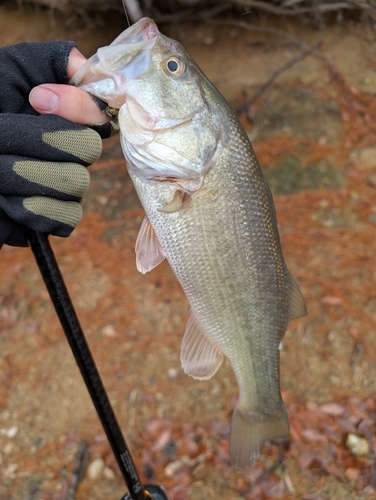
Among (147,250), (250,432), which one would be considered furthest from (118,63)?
(250,432)

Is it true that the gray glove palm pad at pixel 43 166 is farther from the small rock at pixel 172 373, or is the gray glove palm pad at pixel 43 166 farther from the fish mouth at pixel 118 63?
the small rock at pixel 172 373

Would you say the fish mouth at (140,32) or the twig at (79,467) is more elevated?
the fish mouth at (140,32)

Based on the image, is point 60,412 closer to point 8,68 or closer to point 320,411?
point 320,411

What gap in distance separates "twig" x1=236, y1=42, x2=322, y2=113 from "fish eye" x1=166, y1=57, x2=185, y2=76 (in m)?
4.67

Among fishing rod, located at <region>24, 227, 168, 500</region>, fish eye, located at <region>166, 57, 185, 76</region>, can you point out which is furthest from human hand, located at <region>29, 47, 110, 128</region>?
fishing rod, located at <region>24, 227, 168, 500</region>

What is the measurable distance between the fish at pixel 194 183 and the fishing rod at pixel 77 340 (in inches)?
12.6

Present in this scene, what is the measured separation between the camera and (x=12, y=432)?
10.8 feet

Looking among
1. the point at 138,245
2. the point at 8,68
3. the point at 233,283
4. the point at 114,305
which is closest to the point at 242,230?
the point at 233,283

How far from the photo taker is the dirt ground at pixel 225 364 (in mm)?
3014

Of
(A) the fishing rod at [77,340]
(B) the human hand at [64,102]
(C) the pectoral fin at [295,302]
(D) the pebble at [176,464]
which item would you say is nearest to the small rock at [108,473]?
(D) the pebble at [176,464]

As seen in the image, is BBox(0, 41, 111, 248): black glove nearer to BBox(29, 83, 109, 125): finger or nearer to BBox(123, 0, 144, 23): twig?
BBox(29, 83, 109, 125): finger

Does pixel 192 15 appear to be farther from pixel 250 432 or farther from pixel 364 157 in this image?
pixel 250 432

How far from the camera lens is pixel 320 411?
3.26 m

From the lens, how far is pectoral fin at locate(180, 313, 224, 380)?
1944mm
